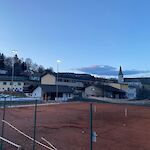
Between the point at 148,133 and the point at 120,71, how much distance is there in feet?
299

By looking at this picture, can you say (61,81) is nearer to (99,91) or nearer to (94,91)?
(94,91)

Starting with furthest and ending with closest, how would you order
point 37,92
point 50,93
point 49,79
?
1. point 49,79
2. point 50,93
3. point 37,92

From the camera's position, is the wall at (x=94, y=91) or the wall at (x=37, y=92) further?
the wall at (x=94, y=91)

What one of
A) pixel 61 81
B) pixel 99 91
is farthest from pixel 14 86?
pixel 99 91

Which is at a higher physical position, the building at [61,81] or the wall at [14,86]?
the building at [61,81]

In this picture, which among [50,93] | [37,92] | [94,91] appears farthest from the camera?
[94,91]

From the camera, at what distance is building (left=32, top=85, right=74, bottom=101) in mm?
→ 59062

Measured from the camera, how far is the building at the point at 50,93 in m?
59.1

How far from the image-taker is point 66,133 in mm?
16797

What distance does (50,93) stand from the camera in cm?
6112

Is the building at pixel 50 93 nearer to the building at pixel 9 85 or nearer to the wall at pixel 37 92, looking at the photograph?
the wall at pixel 37 92

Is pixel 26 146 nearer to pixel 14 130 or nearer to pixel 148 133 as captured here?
pixel 14 130

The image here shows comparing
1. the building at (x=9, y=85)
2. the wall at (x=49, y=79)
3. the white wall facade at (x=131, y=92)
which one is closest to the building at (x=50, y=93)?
the wall at (x=49, y=79)

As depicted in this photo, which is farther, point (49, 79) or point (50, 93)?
point (49, 79)
